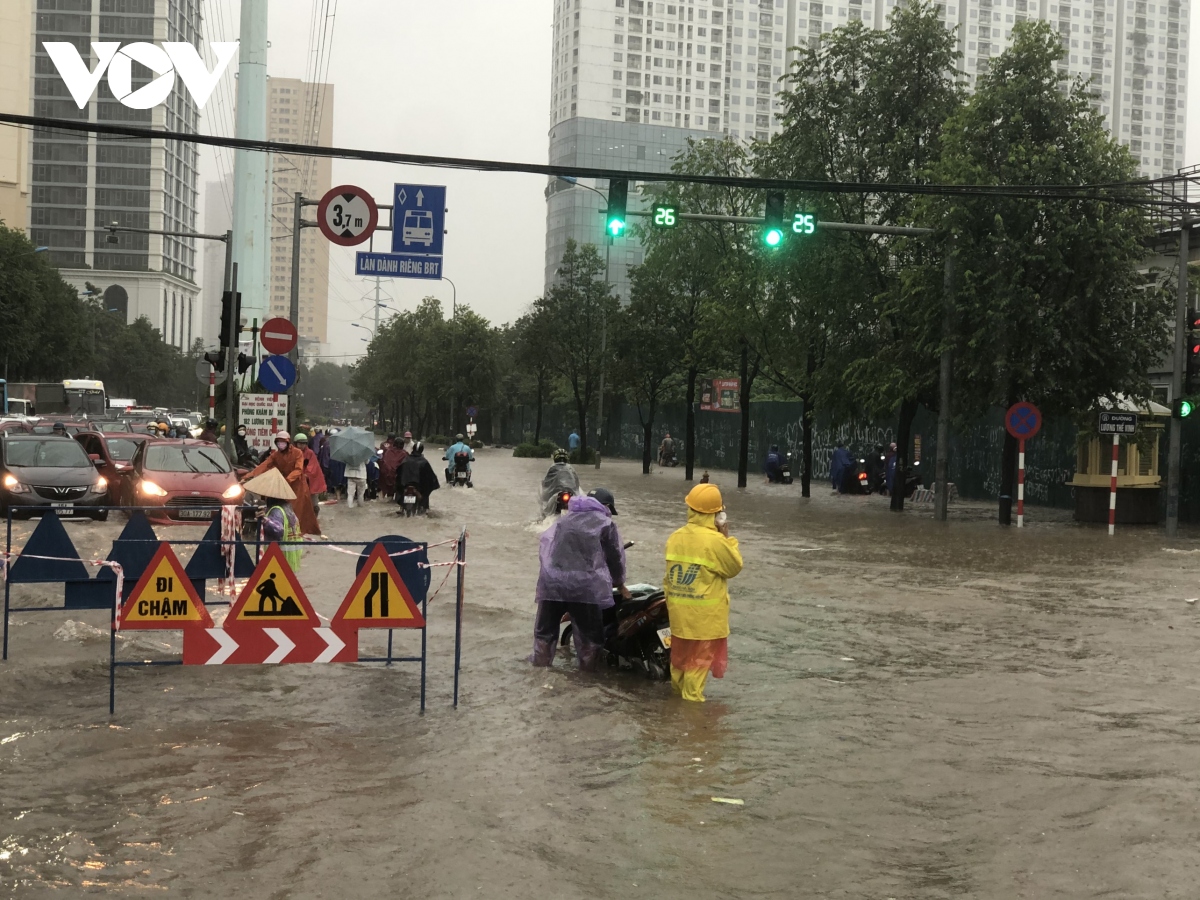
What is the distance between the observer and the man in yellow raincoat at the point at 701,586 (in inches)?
363

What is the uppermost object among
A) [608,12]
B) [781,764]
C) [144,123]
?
[608,12]

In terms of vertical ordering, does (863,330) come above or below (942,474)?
above

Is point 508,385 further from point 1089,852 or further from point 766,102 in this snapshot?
point 1089,852

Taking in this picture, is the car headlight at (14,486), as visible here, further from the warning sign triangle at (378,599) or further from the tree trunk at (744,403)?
the tree trunk at (744,403)

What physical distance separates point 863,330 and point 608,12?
118073 mm

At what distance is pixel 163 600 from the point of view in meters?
8.32

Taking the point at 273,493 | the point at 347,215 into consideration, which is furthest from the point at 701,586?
the point at 347,215

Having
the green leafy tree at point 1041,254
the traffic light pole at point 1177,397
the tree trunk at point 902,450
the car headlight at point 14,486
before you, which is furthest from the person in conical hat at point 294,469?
the tree trunk at point 902,450

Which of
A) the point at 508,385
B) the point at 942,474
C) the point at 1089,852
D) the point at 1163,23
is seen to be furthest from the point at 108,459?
the point at 1163,23

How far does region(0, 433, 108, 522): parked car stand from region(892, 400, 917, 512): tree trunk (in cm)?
1769

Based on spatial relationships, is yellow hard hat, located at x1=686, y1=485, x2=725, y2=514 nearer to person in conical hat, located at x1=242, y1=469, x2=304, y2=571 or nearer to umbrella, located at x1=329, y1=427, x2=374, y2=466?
person in conical hat, located at x1=242, y1=469, x2=304, y2=571

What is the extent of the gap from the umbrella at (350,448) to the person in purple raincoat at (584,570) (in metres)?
18.2

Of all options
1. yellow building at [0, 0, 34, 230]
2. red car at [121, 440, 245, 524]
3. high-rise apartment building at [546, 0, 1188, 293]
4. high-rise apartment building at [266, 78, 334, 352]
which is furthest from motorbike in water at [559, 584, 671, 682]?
high-rise apartment building at [546, 0, 1188, 293]

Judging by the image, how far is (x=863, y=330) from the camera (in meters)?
33.5
